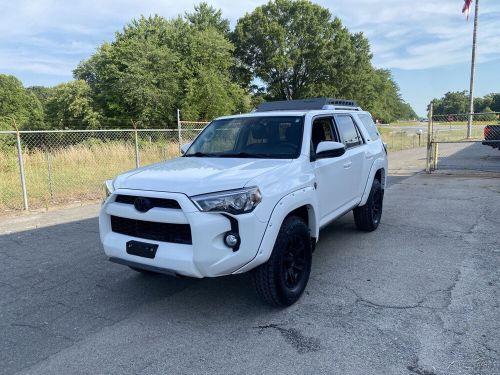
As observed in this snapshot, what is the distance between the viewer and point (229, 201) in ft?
10.2

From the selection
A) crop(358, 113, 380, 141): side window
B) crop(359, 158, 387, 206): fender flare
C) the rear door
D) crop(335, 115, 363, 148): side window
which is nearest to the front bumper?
the rear door

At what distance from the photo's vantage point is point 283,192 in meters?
3.47

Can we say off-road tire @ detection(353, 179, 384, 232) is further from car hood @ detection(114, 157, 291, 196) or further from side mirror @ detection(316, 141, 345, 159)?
car hood @ detection(114, 157, 291, 196)

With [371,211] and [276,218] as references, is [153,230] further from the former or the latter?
[371,211]

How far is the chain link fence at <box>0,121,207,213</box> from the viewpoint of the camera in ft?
29.5

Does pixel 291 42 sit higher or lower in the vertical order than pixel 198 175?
higher

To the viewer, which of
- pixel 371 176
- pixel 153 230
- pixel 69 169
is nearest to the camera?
pixel 153 230

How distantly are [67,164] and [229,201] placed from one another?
32.1 ft

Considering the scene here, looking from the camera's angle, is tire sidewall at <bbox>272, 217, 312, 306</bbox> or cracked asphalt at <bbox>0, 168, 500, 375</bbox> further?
tire sidewall at <bbox>272, 217, 312, 306</bbox>

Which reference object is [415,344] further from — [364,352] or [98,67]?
[98,67]

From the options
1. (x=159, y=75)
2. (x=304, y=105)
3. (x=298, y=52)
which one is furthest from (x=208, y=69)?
(x=304, y=105)

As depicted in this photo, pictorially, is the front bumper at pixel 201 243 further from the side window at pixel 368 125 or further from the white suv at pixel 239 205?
the side window at pixel 368 125

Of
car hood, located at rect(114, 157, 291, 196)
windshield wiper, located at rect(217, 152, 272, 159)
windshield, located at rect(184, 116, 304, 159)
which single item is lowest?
car hood, located at rect(114, 157, 291, 196)

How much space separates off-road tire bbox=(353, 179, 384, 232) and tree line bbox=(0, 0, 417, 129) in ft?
78.0
